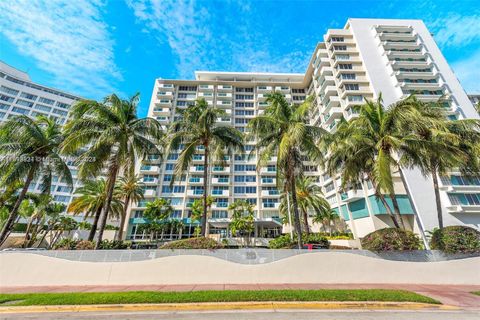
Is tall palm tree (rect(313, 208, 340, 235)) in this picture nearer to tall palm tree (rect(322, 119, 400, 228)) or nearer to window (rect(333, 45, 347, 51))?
tall palm tree (rect(322, 119, 400, 228))

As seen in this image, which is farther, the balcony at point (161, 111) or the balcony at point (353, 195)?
the balcony at point (161, 111)

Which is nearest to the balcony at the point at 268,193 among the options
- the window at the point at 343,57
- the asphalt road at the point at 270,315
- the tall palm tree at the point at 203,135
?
the tall palm tree at the point at 203,135

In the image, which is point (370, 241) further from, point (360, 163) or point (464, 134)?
point (464, 134)

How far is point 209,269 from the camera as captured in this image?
1168 centimetres

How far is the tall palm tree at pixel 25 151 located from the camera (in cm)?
1490

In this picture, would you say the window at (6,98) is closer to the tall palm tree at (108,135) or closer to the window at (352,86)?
the tall palm tree at (108,135)

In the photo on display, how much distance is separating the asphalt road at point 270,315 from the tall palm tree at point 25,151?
12718 mm

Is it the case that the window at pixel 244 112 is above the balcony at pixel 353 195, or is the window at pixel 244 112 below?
above

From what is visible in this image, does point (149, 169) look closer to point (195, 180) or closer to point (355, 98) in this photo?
point (195, 180)

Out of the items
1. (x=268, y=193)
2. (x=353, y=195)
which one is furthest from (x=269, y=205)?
(x=353, y=195)

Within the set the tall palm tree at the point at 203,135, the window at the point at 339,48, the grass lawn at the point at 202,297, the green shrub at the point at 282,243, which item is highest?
the window at the point at 339,48

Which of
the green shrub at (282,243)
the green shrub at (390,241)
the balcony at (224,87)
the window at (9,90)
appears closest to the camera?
the green shrub at (390,241)

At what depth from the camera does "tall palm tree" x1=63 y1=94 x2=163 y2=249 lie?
14398 mm

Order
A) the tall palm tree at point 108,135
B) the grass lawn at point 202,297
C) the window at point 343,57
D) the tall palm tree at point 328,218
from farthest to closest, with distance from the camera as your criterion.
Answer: the window at point 343,57, the tall palm tree at point 328,218, the tall palm tree at point 108,135, the grass lawn at point 202,297
